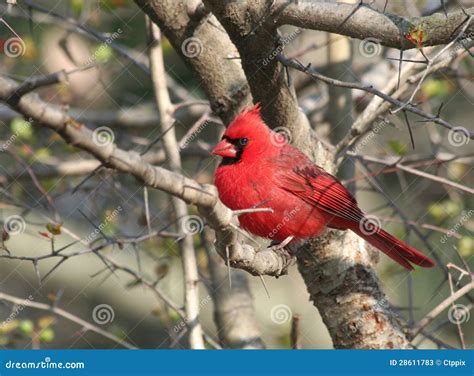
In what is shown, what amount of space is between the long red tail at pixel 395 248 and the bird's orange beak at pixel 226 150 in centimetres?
70

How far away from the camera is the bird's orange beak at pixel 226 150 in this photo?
10.5 ft

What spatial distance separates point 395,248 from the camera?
11.6ft

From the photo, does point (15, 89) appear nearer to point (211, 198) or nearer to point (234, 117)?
point (211, 198)

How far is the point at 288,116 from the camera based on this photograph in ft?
10.4

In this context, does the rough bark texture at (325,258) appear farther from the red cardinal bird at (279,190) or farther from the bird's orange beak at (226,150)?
the bird's orange beak at (226,150)

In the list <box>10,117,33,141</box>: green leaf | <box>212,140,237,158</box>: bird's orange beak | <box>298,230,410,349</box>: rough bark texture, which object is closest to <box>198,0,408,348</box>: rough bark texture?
<box>298,230,410,349</box>: rough bark texture

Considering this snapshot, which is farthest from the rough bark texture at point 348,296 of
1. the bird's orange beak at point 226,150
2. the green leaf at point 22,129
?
the green leaf at point 22,129

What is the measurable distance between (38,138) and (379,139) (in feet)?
7.71

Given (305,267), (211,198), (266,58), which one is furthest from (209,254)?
(211,198)

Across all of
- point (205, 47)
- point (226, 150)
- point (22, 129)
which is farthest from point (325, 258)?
point (22, 129)

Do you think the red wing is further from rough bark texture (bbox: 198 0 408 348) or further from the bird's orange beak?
the bird's orange beak

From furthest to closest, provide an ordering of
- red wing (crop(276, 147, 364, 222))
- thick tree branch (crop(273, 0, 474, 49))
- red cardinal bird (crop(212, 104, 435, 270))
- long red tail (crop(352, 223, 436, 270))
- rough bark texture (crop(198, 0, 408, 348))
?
long red tail (crop(352, 223, 436, 270))
red wing (crop(276, 147, 364, 222))
red cardinal bird (crop(212, 104, 435, 270))
rough bark texture (crop(198, 0, 408, 348))
thick tree branch (crop(273, 0, 474, 49))

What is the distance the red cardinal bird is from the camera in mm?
3184

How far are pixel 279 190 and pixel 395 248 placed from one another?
661 mm
